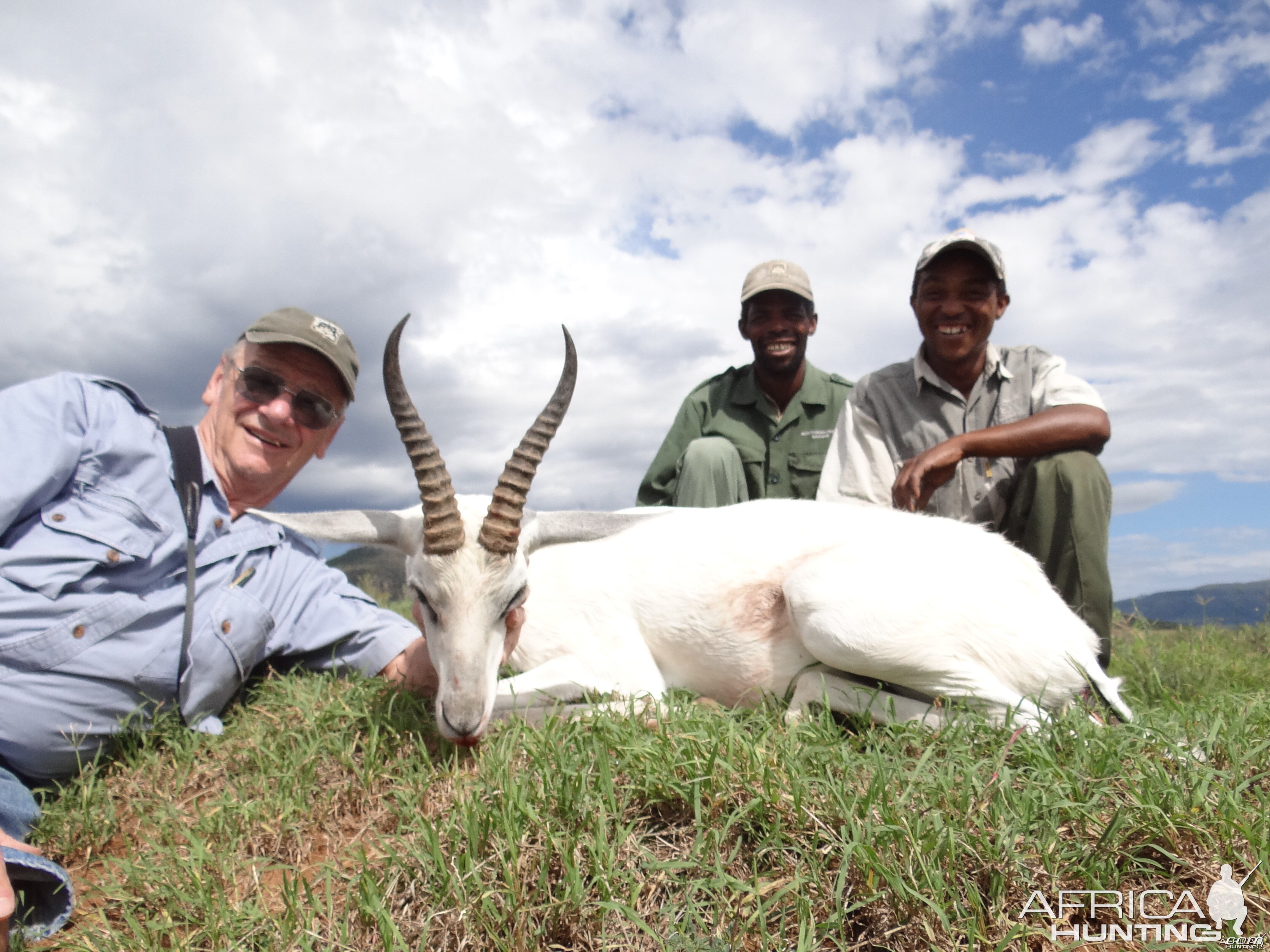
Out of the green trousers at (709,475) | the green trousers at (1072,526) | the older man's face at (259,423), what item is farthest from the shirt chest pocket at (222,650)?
the green trousers at (1072,526)

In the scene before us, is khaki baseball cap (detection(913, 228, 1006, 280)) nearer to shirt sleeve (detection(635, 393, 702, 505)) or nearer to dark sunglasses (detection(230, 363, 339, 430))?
shirt sleeve (detection(635, 393, 702, 505))

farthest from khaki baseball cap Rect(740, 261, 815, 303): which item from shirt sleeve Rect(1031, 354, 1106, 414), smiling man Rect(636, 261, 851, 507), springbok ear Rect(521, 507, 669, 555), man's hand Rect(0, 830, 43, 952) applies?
man's hand Rect(0, 830, 43, 952)

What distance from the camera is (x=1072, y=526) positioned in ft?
14.7

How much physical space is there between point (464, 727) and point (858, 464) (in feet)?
12.0

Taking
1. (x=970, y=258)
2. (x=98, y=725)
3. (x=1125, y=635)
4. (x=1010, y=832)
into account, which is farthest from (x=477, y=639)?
(x=1125, y=635)

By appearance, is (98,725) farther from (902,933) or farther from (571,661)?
(902,933)

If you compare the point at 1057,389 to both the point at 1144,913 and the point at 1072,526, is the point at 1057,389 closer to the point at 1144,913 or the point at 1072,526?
the point at 1072,526

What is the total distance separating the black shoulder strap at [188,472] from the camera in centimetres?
351

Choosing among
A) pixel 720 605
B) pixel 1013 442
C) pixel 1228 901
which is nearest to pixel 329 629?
pixel 720 605

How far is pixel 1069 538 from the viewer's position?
4496 millimetres

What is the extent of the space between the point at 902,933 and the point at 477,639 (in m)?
1.81

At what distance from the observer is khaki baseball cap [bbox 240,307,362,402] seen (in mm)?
3766

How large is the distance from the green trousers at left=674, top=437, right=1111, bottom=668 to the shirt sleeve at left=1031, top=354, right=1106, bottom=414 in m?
0.38

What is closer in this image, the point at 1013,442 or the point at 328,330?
the point at 328,330
